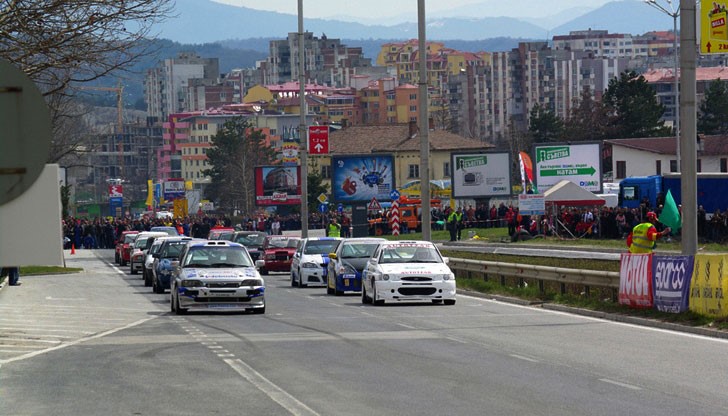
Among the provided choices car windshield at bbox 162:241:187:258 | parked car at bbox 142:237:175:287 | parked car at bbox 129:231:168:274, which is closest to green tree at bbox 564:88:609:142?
parked car at bbox 129:231:168:274

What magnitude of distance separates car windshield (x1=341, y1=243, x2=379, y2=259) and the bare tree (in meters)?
11.8

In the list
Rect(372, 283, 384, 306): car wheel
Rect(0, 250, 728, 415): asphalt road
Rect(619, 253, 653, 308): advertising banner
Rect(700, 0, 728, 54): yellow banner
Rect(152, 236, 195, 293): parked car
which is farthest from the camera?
Rect(152, 236, 195, 293): parked car

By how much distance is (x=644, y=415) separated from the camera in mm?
12484

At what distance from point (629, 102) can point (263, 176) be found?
112 feet

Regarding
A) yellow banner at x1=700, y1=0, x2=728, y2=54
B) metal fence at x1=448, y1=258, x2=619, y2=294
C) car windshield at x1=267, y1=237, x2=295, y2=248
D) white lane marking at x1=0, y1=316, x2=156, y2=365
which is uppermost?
yellow banner at x1=700, y1=0, x2=728, y2=54

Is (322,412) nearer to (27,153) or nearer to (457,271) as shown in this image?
(27,153)

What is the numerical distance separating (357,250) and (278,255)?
14674 millimetres

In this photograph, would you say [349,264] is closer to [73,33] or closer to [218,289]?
[218,289]

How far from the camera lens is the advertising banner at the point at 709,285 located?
21.9 m

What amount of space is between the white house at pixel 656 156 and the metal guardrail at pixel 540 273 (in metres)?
64.1

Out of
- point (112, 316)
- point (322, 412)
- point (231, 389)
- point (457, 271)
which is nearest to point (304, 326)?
point (112, 316)

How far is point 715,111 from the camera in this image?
119812mm

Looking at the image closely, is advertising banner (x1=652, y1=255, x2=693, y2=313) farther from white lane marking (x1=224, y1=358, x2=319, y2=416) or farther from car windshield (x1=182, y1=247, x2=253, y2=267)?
white lane marking (x1=224, y1=358, x2=319, y2=416)

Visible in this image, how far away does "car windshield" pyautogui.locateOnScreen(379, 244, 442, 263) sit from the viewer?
2981cm
